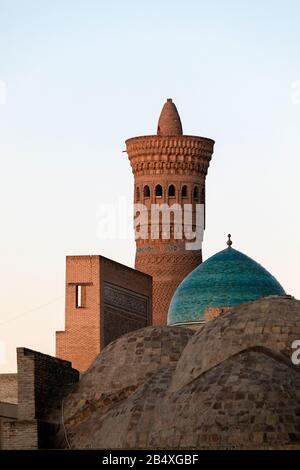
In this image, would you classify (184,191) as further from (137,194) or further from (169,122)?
(169,122)

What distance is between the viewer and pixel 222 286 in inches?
1831

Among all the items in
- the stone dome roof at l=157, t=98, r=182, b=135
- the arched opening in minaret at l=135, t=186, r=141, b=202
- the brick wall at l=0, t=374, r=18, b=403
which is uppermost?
the stone dome roof at l=157, t=98, r=182, b=135

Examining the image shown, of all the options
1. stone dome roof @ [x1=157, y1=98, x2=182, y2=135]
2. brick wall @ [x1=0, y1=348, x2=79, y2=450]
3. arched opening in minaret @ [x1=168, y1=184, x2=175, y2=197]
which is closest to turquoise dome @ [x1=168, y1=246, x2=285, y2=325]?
arched opening in minaret @ [x1=168, y1=184, x2=175, y2=197]

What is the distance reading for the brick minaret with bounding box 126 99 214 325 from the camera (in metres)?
55.5

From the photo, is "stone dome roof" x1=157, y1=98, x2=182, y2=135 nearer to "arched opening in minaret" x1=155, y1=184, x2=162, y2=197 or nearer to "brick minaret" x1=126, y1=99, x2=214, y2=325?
"brick minaret" x1=126, y1=99, x2=214, y2=325

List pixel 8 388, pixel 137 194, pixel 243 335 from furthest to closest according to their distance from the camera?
pixel 137 194 → pixel 8 388 → pixel 243 335

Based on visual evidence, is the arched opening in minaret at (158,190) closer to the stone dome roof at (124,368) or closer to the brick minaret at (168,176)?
the brick minaret at (168,176)

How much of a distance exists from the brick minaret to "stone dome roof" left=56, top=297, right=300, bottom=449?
30222 mm

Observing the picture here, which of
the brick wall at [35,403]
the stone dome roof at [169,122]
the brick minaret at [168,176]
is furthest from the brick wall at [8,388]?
the stone dome roof at [169,122]

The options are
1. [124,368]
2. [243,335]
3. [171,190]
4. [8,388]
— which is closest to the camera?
[243,335]

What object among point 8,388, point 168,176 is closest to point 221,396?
point 8,388

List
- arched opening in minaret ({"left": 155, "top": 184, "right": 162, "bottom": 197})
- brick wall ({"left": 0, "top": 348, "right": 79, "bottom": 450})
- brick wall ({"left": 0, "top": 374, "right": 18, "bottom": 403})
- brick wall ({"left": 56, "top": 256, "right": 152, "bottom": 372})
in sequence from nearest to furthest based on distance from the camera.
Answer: brick wall ({"left": 0, "top": 348, "right": 79, "bottom": 450}) < brick wall ({"left": 0, "top": 374, "right": 18, "bottom": 403}) < brick wall ({"left": 56, "top": 256, "right": 152, "bottom": 372}) < arched opening in minaret ({"left": 155, "top": 184, "right": 162, "bottom": 197})

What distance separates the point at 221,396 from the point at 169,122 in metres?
37.0

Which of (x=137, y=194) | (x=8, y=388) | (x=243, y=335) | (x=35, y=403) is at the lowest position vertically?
(x=35, y=403)
